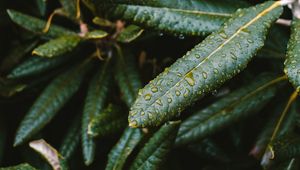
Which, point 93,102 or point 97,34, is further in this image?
point 93,102

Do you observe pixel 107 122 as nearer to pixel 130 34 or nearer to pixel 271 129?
pixel 130 34

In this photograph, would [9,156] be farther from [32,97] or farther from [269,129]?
[269,129]

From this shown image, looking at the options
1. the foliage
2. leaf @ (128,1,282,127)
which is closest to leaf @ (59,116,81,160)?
the foliage

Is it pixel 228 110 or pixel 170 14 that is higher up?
pixel 170 14

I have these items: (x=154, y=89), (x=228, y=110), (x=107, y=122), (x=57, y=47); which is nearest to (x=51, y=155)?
(x=107, y=122)

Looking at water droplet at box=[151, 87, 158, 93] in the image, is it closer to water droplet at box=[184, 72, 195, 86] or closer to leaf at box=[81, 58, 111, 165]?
water droplet at box=[184, 72, 195, 86]

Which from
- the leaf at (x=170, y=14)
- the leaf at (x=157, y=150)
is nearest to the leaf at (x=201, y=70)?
the leaf at (x=170, y=14)
